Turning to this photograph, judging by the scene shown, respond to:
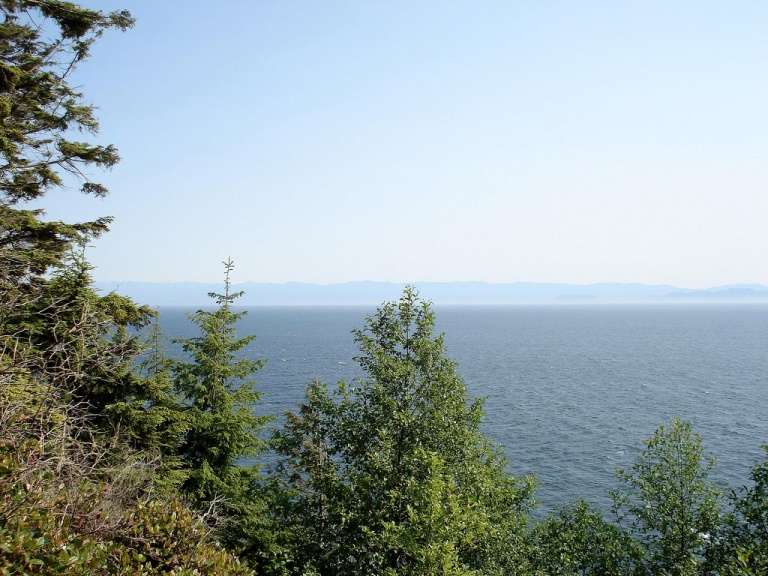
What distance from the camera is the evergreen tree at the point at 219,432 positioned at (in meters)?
18.2

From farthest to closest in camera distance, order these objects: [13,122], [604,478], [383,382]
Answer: [604,478]
[383,382]
[13,122]

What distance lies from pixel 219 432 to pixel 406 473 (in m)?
8.40

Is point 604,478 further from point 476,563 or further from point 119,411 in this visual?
point 119,411

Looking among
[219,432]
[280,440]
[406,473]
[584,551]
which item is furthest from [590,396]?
[406,473]

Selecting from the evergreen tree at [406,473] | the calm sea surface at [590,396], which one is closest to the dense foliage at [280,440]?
the evergreen tree at [406,473]

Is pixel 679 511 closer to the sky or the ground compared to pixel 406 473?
closer to the ground

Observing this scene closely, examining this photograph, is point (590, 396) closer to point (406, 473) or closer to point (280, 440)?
point (280, 440)

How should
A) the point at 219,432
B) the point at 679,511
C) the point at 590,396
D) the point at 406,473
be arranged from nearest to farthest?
the point at 406,473, the point at 679,511, the point at 219,432, the point at 590,396

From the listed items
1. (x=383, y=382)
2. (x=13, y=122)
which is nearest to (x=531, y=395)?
(x=383, y=382)

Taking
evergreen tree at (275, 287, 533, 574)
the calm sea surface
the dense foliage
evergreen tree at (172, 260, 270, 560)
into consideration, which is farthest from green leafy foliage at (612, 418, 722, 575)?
the calm sea surface

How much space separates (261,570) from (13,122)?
17.3 metres

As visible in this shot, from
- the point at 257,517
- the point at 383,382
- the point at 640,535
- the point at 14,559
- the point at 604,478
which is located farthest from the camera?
the point at 604,478

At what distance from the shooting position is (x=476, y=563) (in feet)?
51.3

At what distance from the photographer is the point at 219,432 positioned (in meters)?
18.8
